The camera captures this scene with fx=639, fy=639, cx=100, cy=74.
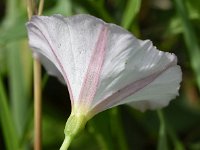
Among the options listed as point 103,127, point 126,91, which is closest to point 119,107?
point 103,127

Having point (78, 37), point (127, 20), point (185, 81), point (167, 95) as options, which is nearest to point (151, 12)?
point (185, 81)

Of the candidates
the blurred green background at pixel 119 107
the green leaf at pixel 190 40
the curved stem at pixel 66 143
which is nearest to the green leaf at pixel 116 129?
the blurred green background at pixel 119 107

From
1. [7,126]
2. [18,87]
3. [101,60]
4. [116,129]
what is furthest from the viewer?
[18,87]

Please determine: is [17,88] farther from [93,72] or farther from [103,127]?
[93,72]

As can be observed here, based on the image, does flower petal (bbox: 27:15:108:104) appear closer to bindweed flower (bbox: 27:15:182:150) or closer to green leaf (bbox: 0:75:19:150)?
bindweed flower (bbox: 27:15:182:150)

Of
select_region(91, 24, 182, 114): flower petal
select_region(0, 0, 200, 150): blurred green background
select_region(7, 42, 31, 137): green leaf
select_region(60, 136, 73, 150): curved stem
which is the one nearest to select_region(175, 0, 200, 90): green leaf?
select_region(0, 0, 200, 150): blurred green background

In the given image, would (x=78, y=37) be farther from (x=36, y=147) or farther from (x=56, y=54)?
(x=36, y=147)

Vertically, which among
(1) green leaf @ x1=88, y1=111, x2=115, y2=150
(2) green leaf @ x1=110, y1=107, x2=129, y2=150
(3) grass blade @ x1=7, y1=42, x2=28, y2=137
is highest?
(1) green leaf @ x1=88, y1=111, x2=115, y2=150
